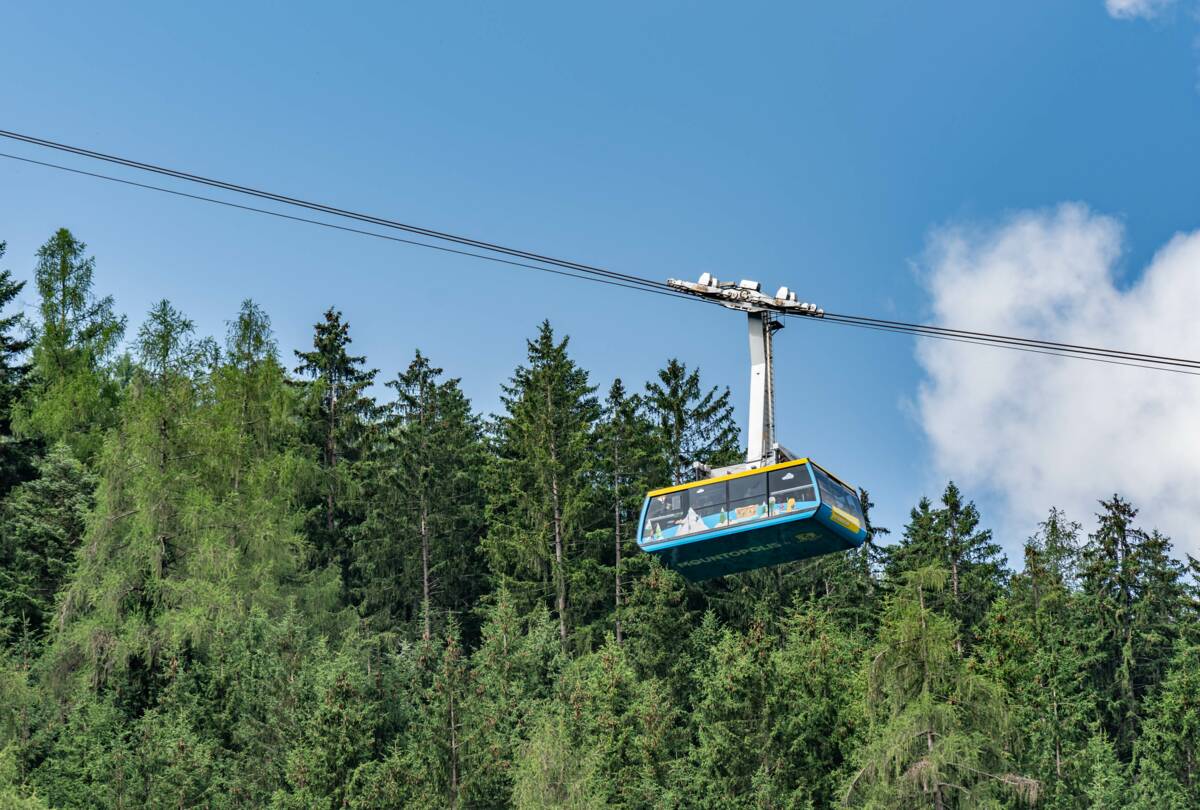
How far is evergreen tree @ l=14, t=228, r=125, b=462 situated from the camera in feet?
221

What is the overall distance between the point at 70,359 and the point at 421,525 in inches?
851

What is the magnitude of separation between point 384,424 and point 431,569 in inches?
376

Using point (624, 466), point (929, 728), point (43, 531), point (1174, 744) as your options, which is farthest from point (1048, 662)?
point (43, 531)

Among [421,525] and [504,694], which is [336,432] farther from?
[504,694]

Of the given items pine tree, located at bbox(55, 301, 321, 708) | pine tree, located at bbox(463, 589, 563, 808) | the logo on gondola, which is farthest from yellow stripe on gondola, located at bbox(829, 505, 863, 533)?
pine tree, located at bbox(55, 301, 321, 708)

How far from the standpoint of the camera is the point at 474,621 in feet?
216

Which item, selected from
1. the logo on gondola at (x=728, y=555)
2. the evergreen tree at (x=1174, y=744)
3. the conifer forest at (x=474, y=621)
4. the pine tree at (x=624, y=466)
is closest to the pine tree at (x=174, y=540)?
the conifer forest at (x=474, y=621)

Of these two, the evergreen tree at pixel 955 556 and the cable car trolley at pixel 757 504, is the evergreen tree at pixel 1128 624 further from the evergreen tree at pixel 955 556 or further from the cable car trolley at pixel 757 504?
the cable car trolley at pixel 757 504

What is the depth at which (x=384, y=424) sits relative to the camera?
6919cm

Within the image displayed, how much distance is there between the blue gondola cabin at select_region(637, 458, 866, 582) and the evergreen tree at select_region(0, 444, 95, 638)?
32.0m

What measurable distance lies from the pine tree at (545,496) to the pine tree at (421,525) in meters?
1.93

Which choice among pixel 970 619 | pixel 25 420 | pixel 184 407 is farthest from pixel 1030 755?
pixel 25 420

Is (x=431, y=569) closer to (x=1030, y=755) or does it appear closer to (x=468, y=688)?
(x=468, y=688)

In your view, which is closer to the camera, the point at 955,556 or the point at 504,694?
the point at 504,694
